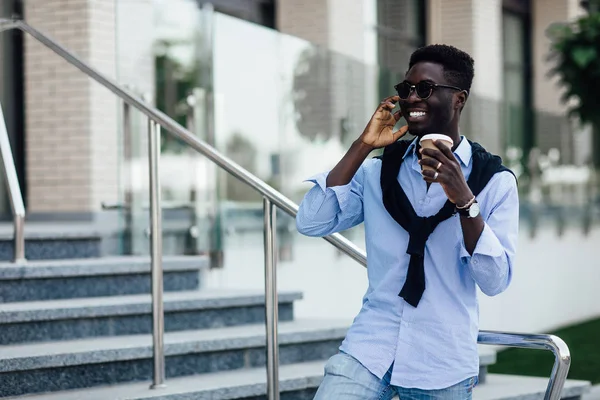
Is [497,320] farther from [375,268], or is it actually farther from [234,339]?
[375,268]

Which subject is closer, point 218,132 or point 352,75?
point 218,132

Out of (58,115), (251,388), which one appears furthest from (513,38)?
(251,388)

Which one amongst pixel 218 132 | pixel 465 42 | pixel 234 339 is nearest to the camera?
pixel 234 339

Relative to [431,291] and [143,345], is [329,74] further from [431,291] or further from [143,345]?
[431,291]

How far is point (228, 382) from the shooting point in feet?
14.8

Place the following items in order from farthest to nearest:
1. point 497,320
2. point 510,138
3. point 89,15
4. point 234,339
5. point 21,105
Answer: point 510,138, point 497,320, point 21,105, point 89,15, point 234,339

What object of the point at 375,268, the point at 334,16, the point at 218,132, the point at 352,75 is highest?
the point at 334,16

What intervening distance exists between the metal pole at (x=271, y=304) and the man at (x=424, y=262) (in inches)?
54.4

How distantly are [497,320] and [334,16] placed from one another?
322cm

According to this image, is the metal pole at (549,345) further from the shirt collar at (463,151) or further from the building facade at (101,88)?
the building facade at (101,88)

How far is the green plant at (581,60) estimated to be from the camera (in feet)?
29.5

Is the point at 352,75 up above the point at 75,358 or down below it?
above

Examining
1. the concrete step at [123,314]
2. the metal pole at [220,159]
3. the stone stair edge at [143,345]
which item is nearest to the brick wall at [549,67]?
the concrete step at [123,314]

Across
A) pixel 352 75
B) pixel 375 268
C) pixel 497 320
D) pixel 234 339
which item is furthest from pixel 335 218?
pixel 497 320
